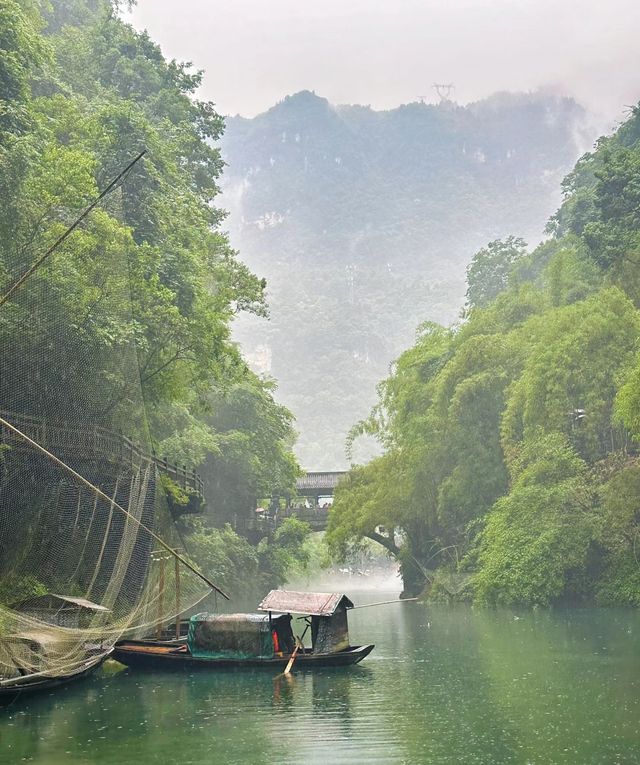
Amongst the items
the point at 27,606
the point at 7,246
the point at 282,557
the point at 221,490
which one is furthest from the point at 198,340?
the point at 282,557

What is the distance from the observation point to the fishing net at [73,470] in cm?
2248

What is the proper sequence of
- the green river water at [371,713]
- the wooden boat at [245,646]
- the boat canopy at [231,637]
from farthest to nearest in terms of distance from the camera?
the boat canopy at [231,637]
the wooden boat at [245,646]
the green river water at [371,713]

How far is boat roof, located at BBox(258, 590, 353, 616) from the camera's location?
2517cm

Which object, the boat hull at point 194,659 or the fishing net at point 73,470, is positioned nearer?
the fishing net at point 73,470

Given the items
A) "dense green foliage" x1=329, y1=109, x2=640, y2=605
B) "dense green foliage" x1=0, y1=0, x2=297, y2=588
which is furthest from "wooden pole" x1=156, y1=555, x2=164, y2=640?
"dense green foliage" x1=329, y1=109, x2=640, y2=605

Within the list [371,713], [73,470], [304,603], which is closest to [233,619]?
[304,603]

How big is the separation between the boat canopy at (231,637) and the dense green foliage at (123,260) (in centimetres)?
559

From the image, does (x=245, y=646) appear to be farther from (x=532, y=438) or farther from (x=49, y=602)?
(x=532, y=438)

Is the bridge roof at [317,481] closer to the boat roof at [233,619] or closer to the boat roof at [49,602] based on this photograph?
the boat roof at [233,619]

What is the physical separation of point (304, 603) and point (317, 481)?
46.3m

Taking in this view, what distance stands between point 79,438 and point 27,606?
4087mm

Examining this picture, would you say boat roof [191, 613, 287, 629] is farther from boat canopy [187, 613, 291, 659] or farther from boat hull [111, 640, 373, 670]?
boat hull [111, 640, 373, 670]

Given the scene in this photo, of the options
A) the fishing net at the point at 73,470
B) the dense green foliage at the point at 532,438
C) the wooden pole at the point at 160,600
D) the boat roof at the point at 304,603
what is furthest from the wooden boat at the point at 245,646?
the dense green foliage at the point at 532,438

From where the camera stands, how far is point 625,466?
3878cm
